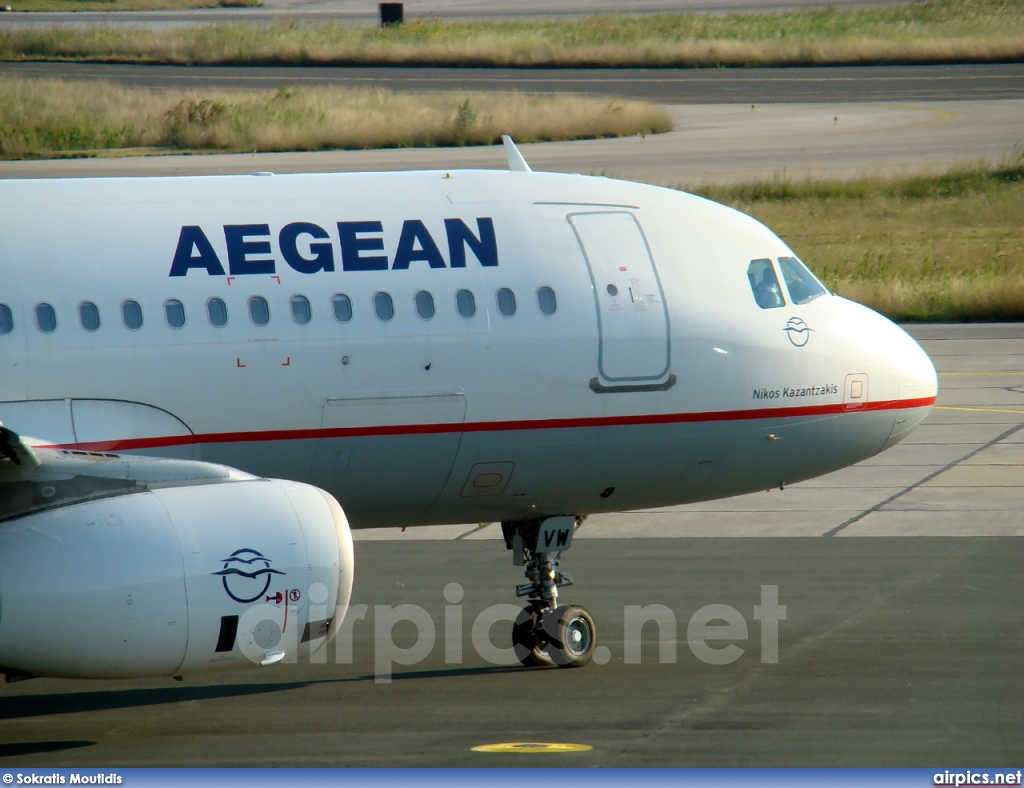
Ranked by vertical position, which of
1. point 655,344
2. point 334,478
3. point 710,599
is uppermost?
point 655,344

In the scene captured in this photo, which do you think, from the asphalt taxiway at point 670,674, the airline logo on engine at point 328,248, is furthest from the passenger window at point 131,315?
the asphalt taxiway at point 670,674

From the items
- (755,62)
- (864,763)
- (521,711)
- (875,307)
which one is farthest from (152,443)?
(755,62)

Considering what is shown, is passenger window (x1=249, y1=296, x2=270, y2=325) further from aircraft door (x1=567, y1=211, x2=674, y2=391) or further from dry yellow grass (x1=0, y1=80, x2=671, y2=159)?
dry yellow grass (x1=0, y1=80, x2=671, y2=159)

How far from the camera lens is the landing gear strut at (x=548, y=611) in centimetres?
1512

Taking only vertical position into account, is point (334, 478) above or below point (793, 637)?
above

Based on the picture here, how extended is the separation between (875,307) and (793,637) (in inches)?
848

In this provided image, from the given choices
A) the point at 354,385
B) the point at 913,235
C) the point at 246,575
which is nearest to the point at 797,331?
the point at 354,385

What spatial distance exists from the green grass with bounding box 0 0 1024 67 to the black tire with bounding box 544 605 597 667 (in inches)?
2780

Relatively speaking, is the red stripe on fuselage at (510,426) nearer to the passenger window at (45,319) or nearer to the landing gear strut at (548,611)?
the passenger window at (45,319)

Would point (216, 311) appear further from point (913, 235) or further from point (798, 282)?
point (913, 235)

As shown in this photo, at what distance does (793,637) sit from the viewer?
16.1 m

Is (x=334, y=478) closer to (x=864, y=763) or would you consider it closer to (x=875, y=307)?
(x=864, y=763)

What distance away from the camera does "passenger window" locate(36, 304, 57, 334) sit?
41.1 feet

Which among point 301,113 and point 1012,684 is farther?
point 301,113
